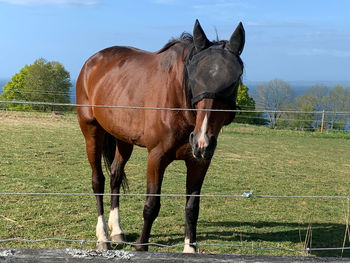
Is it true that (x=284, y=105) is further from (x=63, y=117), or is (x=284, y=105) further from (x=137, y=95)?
(x=137, y=95)

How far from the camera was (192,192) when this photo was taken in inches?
144

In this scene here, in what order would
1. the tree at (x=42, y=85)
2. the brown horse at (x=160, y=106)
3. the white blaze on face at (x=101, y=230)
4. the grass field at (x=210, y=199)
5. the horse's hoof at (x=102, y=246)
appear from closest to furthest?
the brown horse at (x=160, y=106) < the horse's hoof at (x=102, y=246) < the white blaze on face at (x=101, y=230) < the grass field at (x=210, y=199) < the tree at (x=42, y=85)

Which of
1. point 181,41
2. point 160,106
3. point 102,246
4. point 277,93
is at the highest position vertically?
point 277,93

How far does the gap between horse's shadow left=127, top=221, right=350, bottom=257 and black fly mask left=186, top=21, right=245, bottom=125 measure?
2.10 metres

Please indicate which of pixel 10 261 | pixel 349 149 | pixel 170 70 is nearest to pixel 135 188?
pixel 170 70

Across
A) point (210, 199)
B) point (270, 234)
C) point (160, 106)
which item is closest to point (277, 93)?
point (210, 199)

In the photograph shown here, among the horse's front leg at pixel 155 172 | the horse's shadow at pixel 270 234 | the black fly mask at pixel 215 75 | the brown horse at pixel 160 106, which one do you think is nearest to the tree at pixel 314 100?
the horse's shadow at pixel 270 234

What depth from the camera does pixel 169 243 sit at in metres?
4.09

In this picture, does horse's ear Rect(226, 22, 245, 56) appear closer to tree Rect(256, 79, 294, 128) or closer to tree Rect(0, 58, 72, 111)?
tree Rect(0, 58, 72, 111)

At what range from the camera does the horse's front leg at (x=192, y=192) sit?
3.55m

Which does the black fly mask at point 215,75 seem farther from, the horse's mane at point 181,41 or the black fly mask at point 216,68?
the horse's mane at point 181,41

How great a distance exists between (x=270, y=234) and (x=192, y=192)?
151 cm

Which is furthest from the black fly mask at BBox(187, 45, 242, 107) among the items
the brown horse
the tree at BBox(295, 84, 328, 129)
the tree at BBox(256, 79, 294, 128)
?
the tree at BBox(256, 79, 294, 128)

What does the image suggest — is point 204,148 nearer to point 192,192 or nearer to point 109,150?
point 192,192
